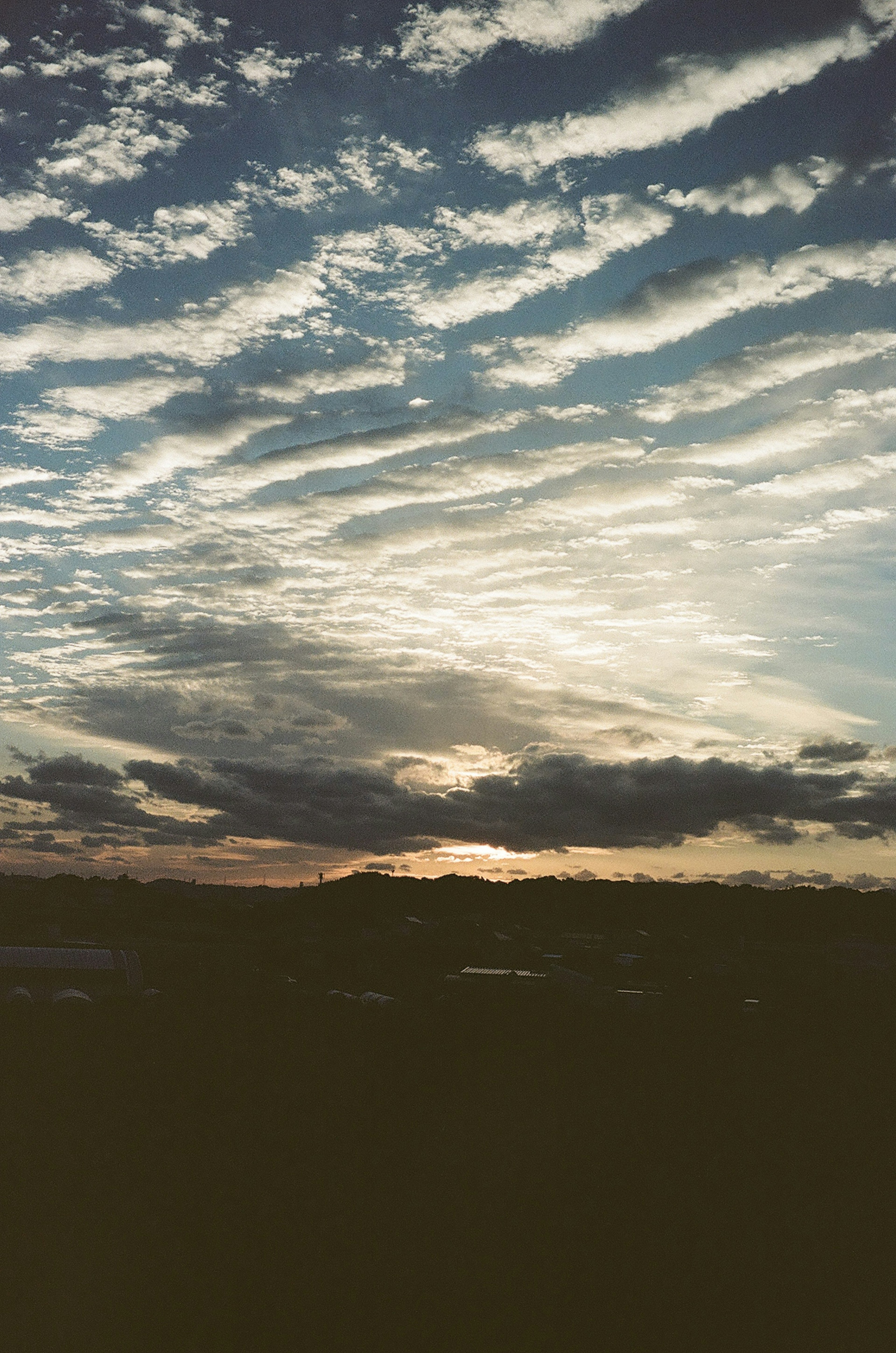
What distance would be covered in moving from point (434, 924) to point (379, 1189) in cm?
15437

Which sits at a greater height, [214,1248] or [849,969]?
[214,1248]

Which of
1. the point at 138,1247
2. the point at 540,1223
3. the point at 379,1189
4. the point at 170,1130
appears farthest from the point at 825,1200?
the point at 170,1130

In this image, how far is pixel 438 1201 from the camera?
816 inches

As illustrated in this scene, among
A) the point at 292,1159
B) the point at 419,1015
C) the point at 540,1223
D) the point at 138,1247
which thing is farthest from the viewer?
the point at 419,1015

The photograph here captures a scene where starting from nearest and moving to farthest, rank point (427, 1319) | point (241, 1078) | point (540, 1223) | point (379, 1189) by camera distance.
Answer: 1. point (427, 1319)
2. point (540, 1223)
3. point (379, 1189)
4. point (241, 1078)

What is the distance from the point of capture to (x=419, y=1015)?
5688 centimetres

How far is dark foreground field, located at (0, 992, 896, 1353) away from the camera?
15.1m

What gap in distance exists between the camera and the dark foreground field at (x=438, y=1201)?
15070 mm

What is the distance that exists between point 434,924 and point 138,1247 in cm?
15833

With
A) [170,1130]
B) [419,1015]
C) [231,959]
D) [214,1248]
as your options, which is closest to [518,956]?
[231,959]

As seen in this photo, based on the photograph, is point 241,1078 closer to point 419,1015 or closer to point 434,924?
point 419,1015

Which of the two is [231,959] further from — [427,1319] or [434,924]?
[427,1319]

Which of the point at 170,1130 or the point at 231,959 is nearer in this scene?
the point at 170,1130

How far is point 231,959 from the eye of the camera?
113312mm
